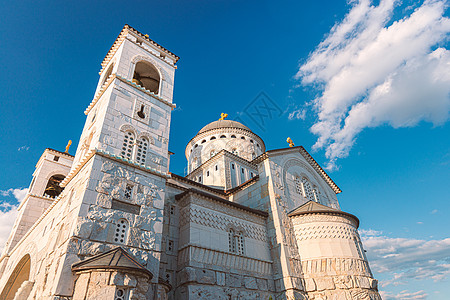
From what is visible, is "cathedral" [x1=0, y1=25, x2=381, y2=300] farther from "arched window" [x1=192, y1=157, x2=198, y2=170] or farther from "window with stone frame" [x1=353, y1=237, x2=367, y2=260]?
"arched window" [x1=192, y1=157, x2=198, y2=170]

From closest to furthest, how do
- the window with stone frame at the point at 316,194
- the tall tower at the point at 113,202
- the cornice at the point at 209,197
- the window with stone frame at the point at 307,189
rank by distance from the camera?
1. the tall tower at the point at 113,202
2. the cornice at the point at 209,197
3. the window with stone frame at the point at 307,189
4. the window with stone frame at the point at 316,194

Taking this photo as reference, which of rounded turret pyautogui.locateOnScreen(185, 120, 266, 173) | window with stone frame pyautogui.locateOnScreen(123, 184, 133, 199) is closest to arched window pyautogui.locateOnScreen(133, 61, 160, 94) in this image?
window with stone frame pyautogui.locateOnScreen(123, 184, 133, 199)

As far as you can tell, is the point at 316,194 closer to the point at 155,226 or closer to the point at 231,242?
the point at 231,242

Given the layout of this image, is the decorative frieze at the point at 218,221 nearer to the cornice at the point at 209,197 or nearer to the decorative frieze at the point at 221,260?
the cornice at the point at 209,197

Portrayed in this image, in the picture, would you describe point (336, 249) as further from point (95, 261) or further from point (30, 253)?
point (30, 253)

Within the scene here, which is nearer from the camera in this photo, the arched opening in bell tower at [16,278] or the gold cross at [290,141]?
the arched opening in bell tower at [16,278]

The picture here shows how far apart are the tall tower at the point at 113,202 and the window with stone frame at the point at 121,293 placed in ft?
0.15

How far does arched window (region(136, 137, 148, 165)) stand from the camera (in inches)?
538

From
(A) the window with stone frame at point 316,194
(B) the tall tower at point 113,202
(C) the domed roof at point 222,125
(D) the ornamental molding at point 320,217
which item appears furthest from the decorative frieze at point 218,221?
(C) the domed roof at point 222,125

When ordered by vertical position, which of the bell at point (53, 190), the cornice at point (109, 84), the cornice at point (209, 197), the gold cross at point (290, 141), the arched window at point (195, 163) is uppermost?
the arched window at point (195, 163)

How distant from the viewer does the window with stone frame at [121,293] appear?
9.06m

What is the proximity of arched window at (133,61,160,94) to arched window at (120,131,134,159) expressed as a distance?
5867 millimetres

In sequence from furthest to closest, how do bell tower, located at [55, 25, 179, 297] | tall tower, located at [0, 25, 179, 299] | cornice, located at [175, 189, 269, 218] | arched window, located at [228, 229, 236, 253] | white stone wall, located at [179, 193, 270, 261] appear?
1. arched window, located at [228, 229, 236, 253]
2. cornice, located at [175, 189, 269, 218]
3. white stone wall, located at [179, 193, 270, 261]
4. bell tower, located at [55, 25, 179, 297]
5. tall tower, located at [0, 25, 179, 299]

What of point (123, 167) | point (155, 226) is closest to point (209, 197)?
point (155, 226)
